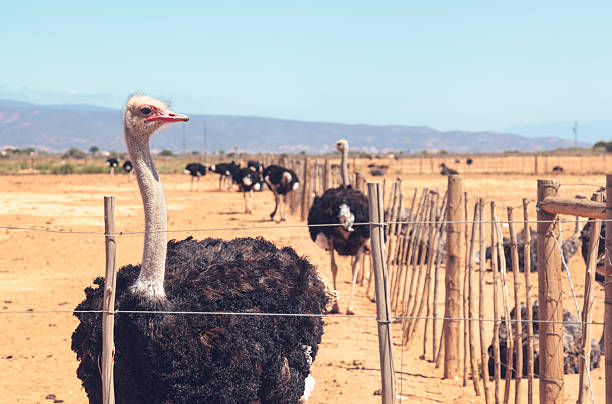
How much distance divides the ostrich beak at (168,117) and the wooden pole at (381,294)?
1057 millimetres

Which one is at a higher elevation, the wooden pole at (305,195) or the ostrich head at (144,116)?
the ostrich head at (144,116)

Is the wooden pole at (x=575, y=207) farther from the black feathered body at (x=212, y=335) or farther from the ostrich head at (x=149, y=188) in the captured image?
the ostrich head at (x=149, y=188)

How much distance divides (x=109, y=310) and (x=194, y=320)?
0.40 m

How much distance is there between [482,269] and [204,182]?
2786 cm

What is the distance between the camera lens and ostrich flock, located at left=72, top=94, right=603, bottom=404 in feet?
11.4

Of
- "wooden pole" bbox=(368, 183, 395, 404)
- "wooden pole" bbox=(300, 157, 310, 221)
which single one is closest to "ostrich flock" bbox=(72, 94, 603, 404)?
"wooden pole" bbox=(368, 183, 395, 404)

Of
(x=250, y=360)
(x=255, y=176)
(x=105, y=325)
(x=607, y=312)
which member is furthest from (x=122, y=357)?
(x=255, y=176)

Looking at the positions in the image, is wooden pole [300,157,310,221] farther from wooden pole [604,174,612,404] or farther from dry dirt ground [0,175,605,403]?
wooden pole [604,174,612,404]

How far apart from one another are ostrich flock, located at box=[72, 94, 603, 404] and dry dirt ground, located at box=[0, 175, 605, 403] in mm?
501

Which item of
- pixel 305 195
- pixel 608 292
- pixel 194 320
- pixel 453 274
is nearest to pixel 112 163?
pixel 305 195

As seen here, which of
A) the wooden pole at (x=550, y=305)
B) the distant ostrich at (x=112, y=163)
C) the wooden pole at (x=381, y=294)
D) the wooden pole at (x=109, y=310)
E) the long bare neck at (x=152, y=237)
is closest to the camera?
the wooden pole at (x=381, y=294)

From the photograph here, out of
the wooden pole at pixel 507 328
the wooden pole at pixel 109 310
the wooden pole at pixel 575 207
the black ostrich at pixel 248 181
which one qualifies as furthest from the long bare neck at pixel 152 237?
the black ostrich at pixel 248 181

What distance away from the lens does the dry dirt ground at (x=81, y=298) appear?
5.64 m

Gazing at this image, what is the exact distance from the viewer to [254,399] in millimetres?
3797
